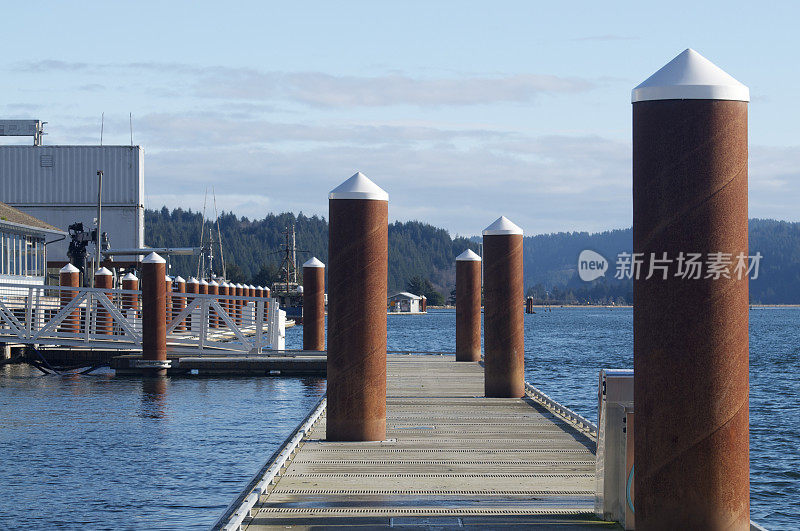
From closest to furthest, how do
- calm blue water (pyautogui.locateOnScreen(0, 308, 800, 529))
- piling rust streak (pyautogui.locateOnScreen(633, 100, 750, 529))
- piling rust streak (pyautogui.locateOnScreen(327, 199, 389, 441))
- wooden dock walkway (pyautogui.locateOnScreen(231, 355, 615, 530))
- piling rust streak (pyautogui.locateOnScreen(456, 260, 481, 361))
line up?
1. piling rust streak (pyautogui.locateOnScreen(633, 100, 750, 529))
2. wooden dock walkway (pyautogui.locateOnScreen(231, 355, 615, 530))
3. piling rust streak (pyautogui.locateOnScreen(327, 199, 389, 441))
4. calm blue water (pyautogui.locateOnScreen(0, 308, 800, 529))
5. piling rust streak (pyautogui.locateOnScreen(456, 260, 481, 361))

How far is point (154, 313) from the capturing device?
28219 mm

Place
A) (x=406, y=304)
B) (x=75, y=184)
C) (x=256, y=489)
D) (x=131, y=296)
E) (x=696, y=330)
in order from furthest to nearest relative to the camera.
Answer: (x=406, y=304) < (x=75, y=184) < (x=131, y=296) < (x=256, y=489) < (x=696, y=330)

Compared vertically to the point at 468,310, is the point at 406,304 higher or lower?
lower

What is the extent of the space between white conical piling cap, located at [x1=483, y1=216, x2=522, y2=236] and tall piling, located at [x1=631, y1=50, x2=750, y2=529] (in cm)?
1058

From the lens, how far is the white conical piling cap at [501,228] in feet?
57.1

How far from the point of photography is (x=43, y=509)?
494 inches

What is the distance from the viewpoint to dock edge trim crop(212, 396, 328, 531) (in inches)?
316

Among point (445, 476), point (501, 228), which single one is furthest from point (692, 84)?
point (501, 228)

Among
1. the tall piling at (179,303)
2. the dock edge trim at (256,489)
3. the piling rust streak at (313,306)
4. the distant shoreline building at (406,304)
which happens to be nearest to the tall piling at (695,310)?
the dock edge trim at (256,489)

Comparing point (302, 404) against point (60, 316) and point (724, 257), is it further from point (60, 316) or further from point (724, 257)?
point (724, 257)

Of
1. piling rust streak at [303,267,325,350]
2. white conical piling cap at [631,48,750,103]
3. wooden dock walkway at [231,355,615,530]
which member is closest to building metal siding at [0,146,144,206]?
piling rust streak at [303,267,325,350]

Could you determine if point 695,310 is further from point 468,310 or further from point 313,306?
point 313,306

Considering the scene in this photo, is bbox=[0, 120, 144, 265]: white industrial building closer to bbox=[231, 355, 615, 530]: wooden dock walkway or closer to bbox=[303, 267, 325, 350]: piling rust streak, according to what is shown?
bbox=[303, 267, 325, 350]: piling rust streak

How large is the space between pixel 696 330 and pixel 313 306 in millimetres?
26989
